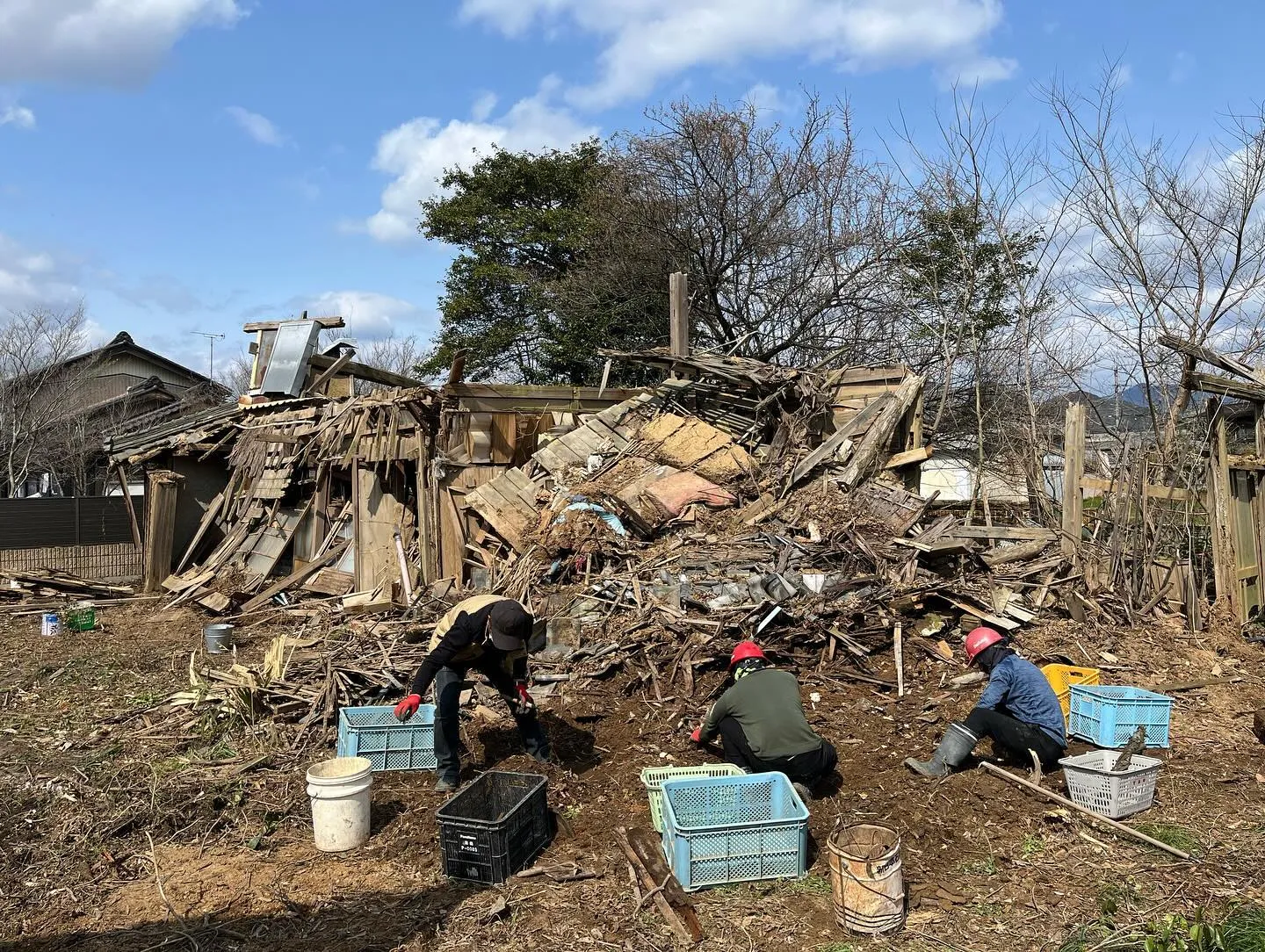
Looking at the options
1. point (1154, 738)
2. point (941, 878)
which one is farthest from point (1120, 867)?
point (1154, 738)

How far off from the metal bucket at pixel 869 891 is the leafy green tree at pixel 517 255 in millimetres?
18930

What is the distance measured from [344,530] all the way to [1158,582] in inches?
440

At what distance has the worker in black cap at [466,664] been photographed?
5.76 meters

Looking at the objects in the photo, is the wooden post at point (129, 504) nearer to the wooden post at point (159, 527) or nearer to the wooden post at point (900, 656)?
the wooden post at point (159, 527)

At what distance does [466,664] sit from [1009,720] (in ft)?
12.3

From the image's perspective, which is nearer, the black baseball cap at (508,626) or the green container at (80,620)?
the black baseball cap at (508,626)

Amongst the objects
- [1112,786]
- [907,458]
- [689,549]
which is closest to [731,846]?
[1112,786]

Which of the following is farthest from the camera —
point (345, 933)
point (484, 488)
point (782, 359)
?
point (782, 359)

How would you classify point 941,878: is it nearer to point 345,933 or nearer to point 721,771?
point 721,771

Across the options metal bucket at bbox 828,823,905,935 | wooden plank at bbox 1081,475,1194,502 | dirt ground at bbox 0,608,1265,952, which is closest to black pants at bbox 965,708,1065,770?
dirt ground at bbox 0,608,1265,952

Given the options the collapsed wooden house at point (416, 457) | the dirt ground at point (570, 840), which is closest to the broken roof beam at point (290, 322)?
the collapsed wooden house at point (416, 457)

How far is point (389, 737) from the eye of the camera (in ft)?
20.5

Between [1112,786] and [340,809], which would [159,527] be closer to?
[340,809]

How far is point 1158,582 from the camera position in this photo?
9.80 m
